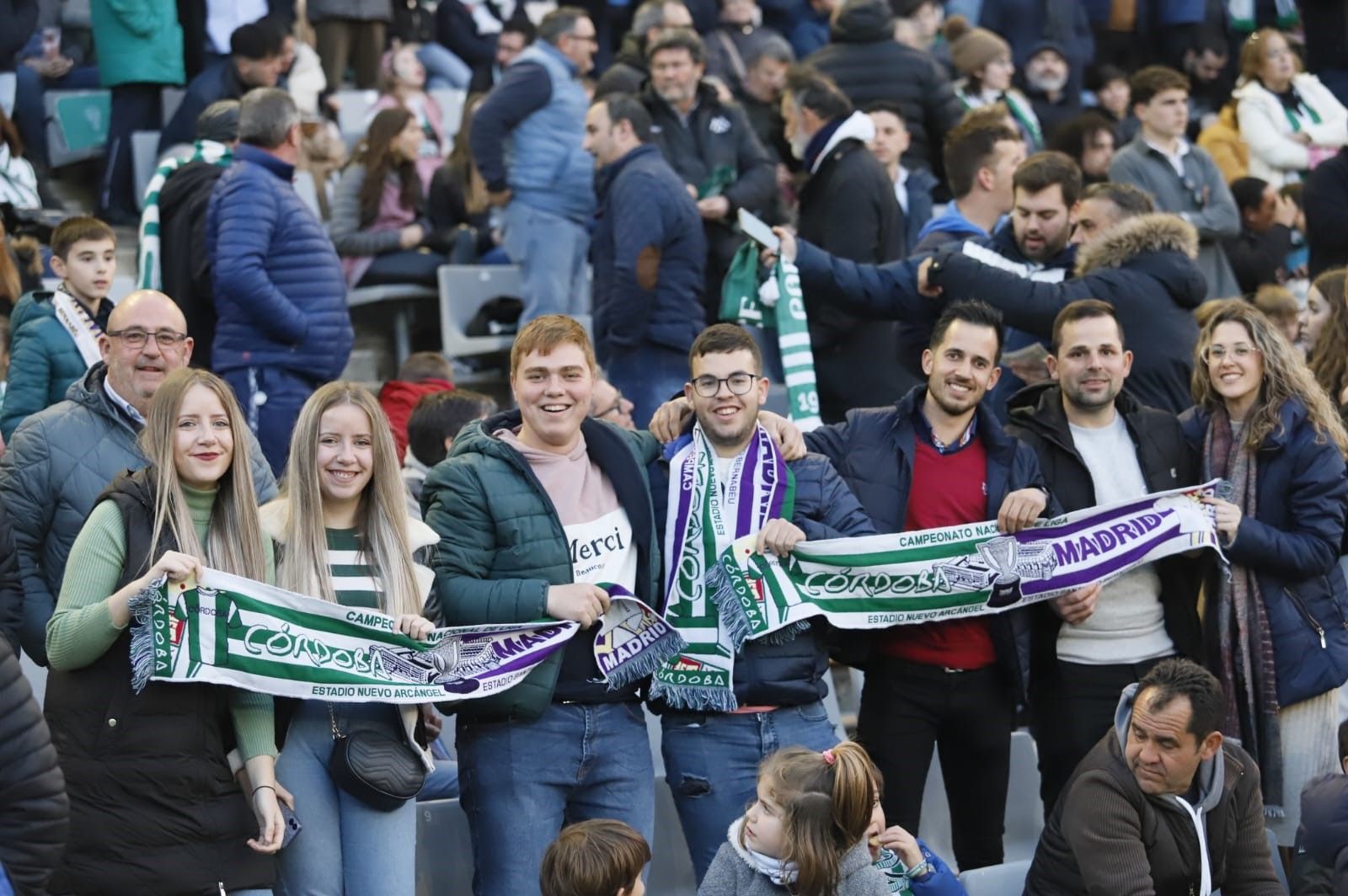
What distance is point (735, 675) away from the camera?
5.70m

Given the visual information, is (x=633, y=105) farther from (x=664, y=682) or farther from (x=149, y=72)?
(x=664, y=682)

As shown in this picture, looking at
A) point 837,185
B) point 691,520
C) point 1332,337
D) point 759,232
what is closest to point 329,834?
point 691,520

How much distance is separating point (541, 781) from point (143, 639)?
1170 millimetres

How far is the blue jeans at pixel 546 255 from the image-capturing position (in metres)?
10.2

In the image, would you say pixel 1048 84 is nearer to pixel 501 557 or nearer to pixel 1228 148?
pixel 1228 148

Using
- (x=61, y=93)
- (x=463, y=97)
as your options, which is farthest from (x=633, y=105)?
(x=463, y=97)

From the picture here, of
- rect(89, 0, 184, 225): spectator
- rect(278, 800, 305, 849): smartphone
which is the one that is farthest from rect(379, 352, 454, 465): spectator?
rect(89, 0, 184, 225): spectator

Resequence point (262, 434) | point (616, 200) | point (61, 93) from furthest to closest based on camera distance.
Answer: point (61, 93) → point (616, 200) → point (262, 434)

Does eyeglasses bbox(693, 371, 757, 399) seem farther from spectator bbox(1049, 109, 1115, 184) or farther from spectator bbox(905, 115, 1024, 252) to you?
spectator bbox(1049, 109, 1115, 184)

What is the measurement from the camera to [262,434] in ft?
26.2

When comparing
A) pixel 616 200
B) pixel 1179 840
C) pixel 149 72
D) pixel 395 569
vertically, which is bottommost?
pixel 1179 840

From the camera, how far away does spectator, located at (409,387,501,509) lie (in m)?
7.00

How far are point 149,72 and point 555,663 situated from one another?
6.20m

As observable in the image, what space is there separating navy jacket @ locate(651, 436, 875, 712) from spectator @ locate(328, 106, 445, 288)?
509 cm
